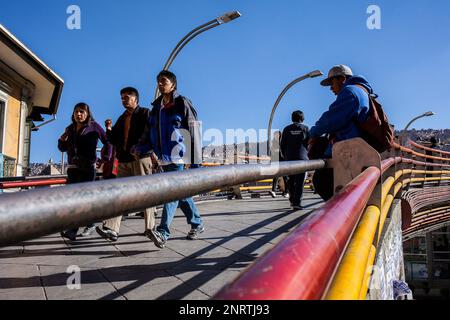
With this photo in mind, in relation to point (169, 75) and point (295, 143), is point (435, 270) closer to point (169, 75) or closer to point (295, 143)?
point (295, 143)

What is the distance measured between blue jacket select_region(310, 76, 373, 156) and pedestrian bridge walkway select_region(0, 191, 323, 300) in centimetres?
114

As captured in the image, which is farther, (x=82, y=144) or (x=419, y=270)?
(x=419, y=270)

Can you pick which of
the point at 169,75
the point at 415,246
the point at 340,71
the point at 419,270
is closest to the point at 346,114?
the point at 340,71

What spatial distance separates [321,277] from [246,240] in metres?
3.80

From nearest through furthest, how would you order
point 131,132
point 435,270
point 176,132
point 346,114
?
point 346,114 → point 176,132 → point 131,132 → point 435,270

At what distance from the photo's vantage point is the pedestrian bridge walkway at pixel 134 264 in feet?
8.60

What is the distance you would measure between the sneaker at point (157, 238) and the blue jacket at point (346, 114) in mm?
1913

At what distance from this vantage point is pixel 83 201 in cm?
54

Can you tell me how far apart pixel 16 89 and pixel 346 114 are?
1366 cm

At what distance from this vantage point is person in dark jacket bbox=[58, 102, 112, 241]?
4.91 metres

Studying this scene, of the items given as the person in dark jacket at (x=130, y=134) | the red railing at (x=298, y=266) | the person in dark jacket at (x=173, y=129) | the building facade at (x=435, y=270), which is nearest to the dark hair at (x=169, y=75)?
the person in dark jacket at (x=173, y=129)

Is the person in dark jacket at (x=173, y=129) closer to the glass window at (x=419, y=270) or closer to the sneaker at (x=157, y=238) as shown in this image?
the sneaker at (x=157, y=238)

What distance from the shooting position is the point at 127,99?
4.51 meters
